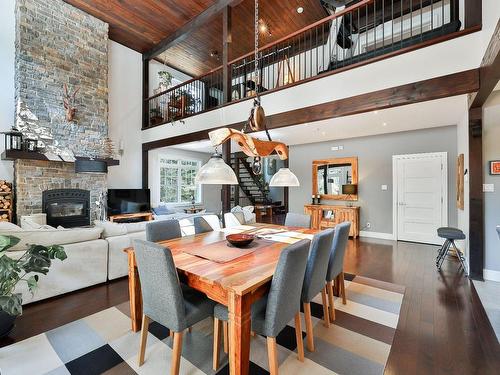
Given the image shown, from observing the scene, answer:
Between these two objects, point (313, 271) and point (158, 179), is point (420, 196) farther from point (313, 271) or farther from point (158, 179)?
point (158, 179)

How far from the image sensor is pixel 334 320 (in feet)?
7.79

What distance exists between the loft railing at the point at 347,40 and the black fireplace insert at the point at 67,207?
2.74 m

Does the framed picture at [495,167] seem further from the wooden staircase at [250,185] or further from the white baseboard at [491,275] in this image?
the wooden staircase at [250,185]

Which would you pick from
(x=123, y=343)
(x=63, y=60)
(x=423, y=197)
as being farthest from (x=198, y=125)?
(x=423, y=197)

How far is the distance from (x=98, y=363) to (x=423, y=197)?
6127 mm

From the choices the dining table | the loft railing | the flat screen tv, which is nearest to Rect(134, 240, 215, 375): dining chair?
the dining table

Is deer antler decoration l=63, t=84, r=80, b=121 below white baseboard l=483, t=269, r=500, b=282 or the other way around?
the other way around

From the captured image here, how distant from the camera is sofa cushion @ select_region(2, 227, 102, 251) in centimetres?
253

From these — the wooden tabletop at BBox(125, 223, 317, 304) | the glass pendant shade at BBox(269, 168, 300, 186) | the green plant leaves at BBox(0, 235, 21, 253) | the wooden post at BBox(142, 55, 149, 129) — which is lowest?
the wooden tabletop at BBox(125, 223, 317, 304)

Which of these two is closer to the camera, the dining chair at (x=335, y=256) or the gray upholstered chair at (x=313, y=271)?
the gray upholstered chair at (x=313, y=271)

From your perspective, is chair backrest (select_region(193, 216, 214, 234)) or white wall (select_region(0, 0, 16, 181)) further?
white wall (select_region(0, 0, 16, 181))

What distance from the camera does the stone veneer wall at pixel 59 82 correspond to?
4867 mm

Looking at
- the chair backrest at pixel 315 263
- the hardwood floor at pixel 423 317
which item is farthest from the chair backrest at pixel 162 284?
the hardwood floor at pixel 423 317

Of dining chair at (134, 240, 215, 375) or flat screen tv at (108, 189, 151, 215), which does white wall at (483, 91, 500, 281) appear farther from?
flat screen tv at (108, 189, 151, 215)
